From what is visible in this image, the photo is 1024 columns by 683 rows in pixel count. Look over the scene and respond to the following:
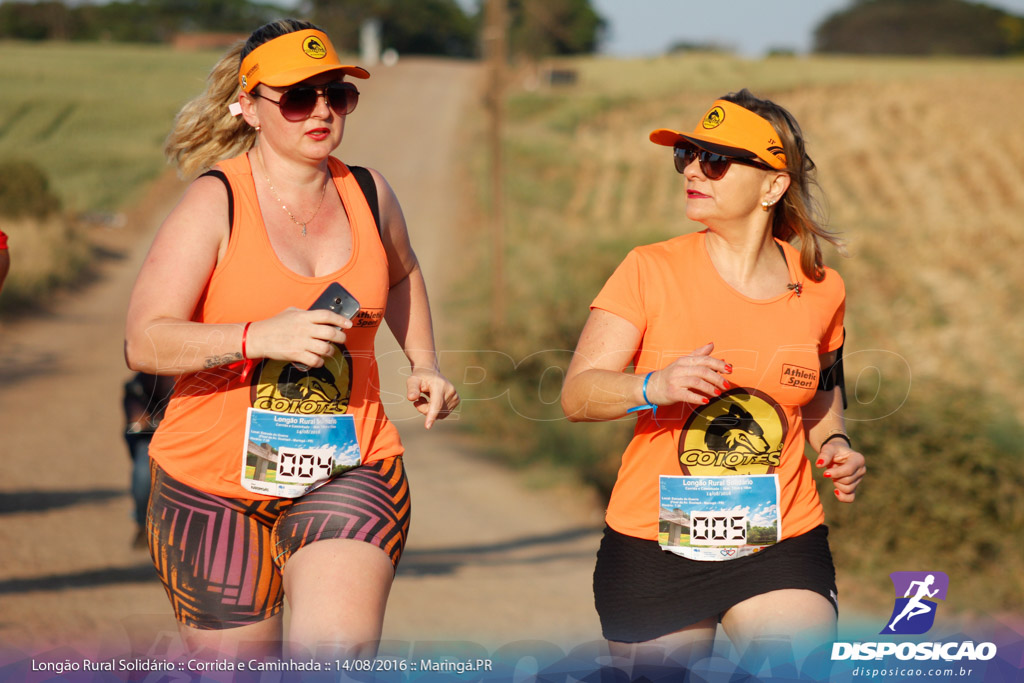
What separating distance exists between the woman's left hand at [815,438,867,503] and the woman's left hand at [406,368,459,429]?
107 cm

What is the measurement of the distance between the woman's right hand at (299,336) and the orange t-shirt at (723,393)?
0.75m

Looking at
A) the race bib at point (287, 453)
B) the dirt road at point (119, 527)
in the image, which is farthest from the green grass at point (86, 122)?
the race bib at point (287, 453)

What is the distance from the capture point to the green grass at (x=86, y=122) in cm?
2325

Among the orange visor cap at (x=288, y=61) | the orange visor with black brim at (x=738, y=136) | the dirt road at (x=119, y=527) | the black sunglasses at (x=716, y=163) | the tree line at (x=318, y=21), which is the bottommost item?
the dirt road at (x=119, y=527)

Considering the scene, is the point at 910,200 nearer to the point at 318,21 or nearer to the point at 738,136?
the point at 738,136

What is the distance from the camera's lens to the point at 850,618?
776cm

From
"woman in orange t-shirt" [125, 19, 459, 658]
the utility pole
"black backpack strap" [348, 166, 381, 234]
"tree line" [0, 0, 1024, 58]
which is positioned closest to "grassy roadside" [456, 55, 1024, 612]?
the utility pole

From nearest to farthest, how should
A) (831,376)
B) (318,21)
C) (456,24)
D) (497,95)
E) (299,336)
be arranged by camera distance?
(299,336), (831,376), (497,95), (318,21), (456,24)

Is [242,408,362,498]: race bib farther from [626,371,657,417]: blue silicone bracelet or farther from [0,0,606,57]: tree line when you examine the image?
[0,0,606,57]: tree line

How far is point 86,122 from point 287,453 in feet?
95.4

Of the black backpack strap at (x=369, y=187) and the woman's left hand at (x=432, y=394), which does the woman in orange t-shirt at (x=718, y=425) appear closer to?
the woman's left hand at (x=432, y=394)

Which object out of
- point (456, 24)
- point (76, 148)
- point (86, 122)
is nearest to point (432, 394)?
point (76, 148)

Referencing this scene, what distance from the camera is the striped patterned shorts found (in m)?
2.67

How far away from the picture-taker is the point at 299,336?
7.89ft
